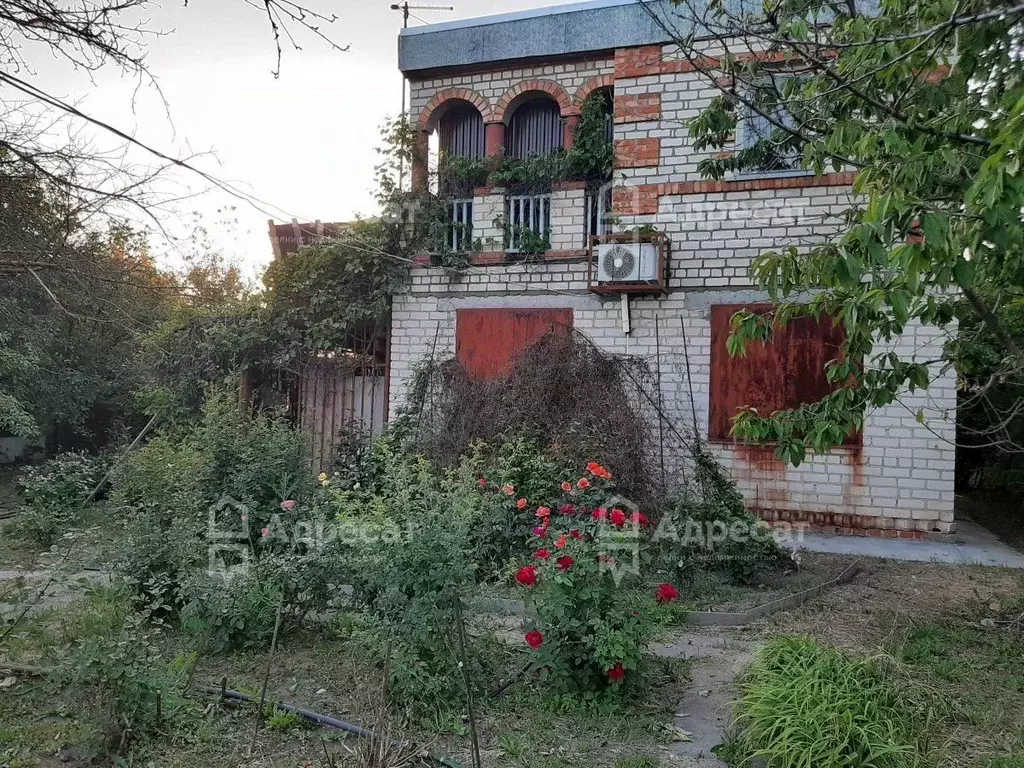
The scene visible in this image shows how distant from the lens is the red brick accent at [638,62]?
8.58m

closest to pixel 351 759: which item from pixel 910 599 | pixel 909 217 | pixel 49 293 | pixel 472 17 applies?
pixel 49 293

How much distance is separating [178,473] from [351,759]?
2941 millimetres

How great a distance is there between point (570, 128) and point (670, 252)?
2.16m

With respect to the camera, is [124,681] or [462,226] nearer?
[124,681]

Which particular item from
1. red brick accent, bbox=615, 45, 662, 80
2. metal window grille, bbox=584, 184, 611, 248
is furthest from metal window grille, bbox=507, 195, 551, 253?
red brick accent, bbox=615, 45, 662, 80

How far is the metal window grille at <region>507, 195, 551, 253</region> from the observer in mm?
9055

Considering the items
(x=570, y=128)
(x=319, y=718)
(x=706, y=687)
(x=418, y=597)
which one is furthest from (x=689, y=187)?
(x=319, y=718)

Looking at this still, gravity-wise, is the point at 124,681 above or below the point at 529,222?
below

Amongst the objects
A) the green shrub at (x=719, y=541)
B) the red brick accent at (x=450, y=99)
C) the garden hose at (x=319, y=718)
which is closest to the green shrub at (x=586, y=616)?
the garden hose at (x=319, y=718)

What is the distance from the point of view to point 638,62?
868 cm

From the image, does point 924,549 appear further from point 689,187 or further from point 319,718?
point 319,718

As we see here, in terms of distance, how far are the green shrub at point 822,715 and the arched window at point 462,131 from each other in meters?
8.11

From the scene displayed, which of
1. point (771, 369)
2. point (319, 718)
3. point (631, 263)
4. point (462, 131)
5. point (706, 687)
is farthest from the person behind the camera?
point (462, 131)

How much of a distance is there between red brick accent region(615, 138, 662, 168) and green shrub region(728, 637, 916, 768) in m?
6.50
